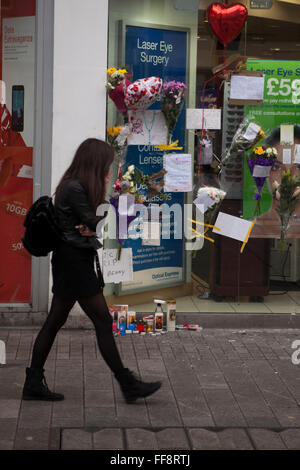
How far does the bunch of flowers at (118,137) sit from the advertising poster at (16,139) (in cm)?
76

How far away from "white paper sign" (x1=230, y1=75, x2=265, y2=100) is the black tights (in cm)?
313

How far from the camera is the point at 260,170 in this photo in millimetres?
8008

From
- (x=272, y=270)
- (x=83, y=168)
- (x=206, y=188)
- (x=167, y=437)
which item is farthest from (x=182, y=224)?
(x=167, y=437)

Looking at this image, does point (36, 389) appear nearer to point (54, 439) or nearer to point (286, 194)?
point (54, 439)

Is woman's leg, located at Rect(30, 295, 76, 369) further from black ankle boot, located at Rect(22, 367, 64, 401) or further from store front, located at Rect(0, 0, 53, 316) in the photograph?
store front, located at Rect(0, 0, 53, 316)

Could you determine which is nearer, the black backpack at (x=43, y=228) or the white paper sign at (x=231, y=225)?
the black backpack at (x=43, y=228)

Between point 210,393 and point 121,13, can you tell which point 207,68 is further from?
point 210,393

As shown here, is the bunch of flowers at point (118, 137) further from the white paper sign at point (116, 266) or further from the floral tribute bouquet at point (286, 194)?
the floral tribute bouquet at point (286, 194)

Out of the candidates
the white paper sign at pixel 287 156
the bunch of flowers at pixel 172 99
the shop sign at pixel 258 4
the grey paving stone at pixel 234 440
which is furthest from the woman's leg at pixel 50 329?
the shop sign at pixel 258 4

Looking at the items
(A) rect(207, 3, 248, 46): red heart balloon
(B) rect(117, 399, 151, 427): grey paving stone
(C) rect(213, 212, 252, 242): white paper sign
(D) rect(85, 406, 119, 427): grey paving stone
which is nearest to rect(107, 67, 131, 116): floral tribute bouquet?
(A) rect(207, 3, 248, 46): red heart balloon

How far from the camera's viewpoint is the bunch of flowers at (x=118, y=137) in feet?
25.2

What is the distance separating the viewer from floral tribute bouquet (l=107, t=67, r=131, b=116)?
7.52 metres
